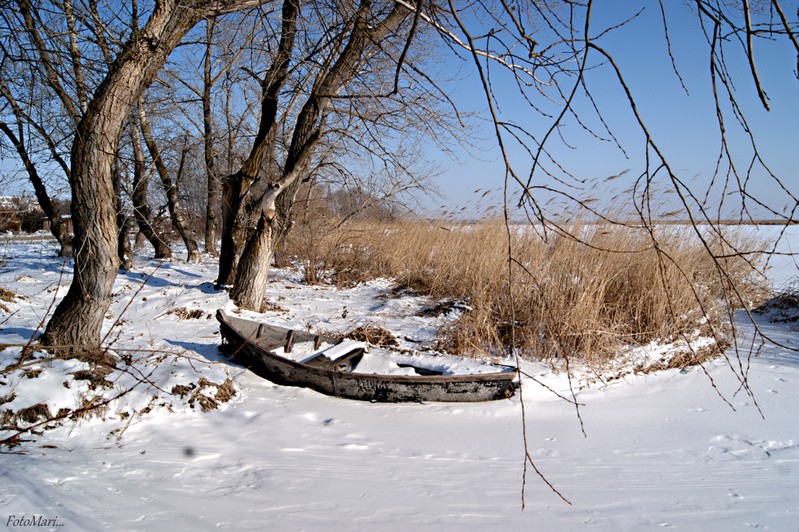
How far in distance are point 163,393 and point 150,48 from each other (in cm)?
285

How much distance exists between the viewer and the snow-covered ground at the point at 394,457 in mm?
2680

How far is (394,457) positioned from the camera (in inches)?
137

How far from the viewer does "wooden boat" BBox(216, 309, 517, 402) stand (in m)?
4.36

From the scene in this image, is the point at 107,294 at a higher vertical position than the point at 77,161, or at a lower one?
lower

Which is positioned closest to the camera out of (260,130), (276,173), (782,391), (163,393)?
(163,393)

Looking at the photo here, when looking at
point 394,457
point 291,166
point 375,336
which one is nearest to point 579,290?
point 375,336

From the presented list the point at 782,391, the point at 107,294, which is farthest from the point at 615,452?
the point at 107,294

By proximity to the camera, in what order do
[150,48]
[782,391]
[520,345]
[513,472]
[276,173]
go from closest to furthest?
[513,472] → [150,48] → [782,391] → [520,345] → [276,173]

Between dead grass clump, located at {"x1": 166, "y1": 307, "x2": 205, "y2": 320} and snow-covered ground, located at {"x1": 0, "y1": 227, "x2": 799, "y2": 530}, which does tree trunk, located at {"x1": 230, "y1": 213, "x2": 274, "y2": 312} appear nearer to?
dead grass clump, located at {"x1": 166, "y1": 307, "x2": 205, "y2": 320}

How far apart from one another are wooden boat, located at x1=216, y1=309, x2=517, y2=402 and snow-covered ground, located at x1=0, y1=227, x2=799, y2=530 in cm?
12

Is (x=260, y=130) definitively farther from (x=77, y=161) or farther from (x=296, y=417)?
(x=296, y=417)

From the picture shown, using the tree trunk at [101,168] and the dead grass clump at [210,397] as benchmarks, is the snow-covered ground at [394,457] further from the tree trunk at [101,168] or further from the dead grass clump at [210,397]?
the tree trunk at [101,168]

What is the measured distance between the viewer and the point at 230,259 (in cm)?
818

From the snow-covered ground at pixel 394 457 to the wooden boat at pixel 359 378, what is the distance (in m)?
0.12
